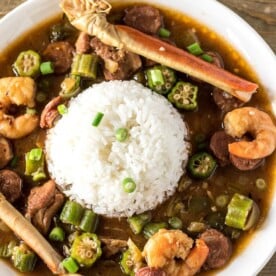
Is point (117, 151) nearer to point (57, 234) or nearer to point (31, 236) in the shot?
point (57, 234)

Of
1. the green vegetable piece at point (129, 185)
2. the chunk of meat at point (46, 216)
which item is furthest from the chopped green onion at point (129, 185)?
the chunk of meat at point (46, 216)

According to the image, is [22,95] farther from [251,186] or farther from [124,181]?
[251,186]

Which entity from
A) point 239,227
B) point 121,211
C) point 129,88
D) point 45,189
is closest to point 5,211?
point 45,189

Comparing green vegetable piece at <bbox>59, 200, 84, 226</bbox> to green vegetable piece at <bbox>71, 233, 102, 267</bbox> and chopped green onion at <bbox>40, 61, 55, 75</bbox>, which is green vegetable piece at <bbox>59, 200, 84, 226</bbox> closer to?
green vegetable piece at <bbox>71, 233, 102, 267</bbox>

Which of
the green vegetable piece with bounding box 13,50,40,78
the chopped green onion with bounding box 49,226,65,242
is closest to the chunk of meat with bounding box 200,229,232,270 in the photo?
the chopped green onion with bounding box 49,226,65,242

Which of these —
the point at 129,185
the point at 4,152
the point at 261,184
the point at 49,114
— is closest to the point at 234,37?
the point at 261,184

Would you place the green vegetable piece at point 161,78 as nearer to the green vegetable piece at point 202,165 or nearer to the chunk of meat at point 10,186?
the green vegetable piece at point 202,165
